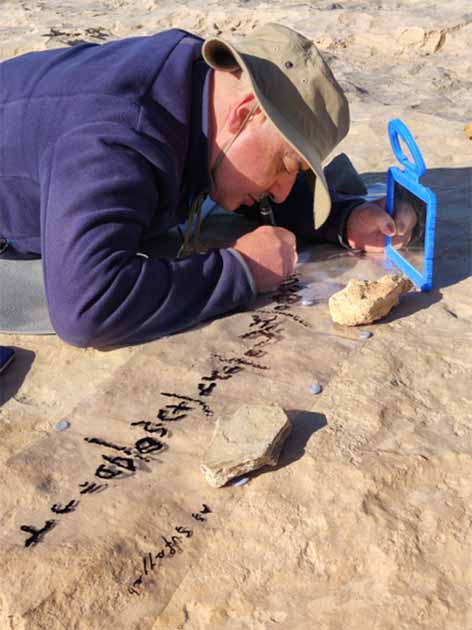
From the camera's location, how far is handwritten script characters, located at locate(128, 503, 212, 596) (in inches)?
52.6

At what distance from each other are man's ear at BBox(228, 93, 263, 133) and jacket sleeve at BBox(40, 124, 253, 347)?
9.3 inches

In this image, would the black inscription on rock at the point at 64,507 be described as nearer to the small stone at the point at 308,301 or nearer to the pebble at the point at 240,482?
the pebble at the point at 240,482

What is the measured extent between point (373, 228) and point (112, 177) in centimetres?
100

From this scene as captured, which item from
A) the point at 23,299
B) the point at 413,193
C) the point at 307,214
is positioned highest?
the point at 413,193

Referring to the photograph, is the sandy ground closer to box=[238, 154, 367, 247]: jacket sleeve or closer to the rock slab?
the rock slab

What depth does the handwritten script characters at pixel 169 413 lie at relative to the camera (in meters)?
1.53

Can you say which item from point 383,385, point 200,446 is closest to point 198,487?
point 200,446

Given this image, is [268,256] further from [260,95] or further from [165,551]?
[165,551]

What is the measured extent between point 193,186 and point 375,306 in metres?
0.68

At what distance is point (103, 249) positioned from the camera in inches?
75.4

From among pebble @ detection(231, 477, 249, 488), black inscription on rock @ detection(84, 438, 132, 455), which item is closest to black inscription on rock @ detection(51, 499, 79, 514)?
black inscription on rock @ detection(84, 438, 132, 455)

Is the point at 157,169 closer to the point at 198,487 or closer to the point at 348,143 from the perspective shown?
the point at 198,487

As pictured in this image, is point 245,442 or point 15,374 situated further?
point 15,374

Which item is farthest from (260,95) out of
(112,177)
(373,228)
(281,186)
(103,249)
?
(373,228)
